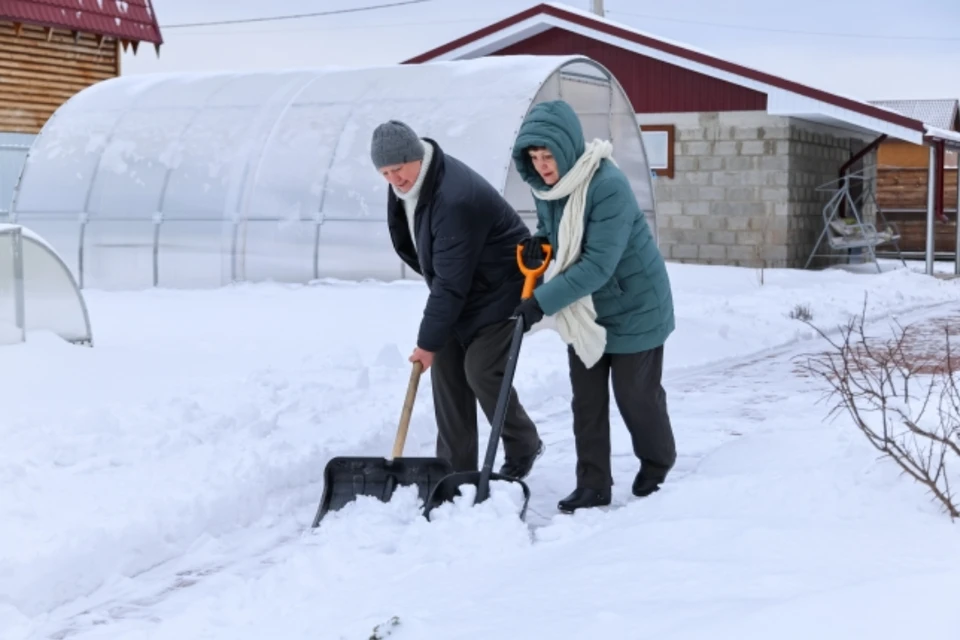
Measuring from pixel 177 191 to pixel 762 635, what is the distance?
13409 mm

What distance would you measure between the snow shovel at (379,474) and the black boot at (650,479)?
85 cm

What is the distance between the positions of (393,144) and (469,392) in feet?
4.16

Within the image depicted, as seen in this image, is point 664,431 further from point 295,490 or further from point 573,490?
point 295,490

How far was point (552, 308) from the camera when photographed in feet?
17.3

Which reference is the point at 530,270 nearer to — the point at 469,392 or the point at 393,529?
the point at 469,392

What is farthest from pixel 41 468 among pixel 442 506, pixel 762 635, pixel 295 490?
pixel 762 635

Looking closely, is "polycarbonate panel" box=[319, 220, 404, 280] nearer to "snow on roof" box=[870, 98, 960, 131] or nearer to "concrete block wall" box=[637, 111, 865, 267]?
"concrete block wall" box=[637, 111, 865, 267]

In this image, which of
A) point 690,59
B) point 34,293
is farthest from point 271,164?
point 690,59

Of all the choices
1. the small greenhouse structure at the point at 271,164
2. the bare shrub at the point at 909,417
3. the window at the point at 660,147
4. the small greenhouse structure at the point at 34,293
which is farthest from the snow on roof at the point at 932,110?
the small greenhouse structure at the point at 34,293

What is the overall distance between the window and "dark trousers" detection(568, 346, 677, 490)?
54.9ft

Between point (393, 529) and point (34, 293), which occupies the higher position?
point (34, 293)

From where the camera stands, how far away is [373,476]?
5.48 m

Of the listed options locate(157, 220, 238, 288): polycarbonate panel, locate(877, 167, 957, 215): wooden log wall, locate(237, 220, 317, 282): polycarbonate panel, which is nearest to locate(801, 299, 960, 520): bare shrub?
locate(237, 220, 317, 282): polycarbonate panel

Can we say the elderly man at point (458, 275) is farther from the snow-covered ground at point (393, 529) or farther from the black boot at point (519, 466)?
the snow-covered ground at point (393, 529)
